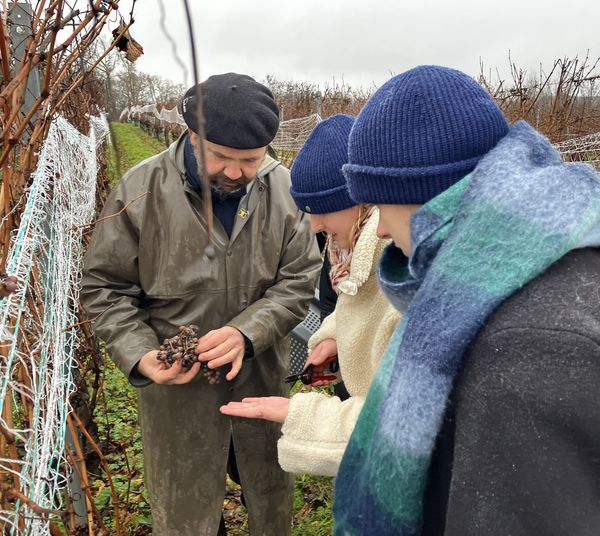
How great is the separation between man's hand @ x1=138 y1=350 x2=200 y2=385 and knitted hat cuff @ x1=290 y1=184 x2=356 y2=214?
2.11ft

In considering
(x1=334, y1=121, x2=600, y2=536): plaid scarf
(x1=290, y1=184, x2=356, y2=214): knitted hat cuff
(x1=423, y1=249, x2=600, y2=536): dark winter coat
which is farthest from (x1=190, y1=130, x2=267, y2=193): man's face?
(x1=423, y1=249, x2=600, y2=536): dark winter coat

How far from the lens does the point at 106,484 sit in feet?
9.94

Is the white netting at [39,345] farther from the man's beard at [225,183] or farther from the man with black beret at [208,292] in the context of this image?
the man's beard at [225,183]

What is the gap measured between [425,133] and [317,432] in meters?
0.78

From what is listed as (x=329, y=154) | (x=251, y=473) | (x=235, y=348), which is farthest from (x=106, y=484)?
(x=329, y=154)

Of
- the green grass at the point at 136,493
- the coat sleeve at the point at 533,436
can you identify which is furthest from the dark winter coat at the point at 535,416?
the green grass at the point at 136,493

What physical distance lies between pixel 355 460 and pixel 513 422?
40cm

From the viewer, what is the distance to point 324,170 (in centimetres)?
172

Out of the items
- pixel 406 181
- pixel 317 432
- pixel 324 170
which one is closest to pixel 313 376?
pixel 317 432

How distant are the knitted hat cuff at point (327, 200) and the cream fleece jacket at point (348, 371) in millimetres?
157

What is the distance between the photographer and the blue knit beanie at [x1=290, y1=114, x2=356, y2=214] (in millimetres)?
1670

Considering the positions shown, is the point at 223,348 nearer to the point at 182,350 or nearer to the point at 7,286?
the point at 182,350

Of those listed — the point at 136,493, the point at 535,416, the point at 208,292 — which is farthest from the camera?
the point at 136,493

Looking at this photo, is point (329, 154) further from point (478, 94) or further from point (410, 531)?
point (410, 531)
